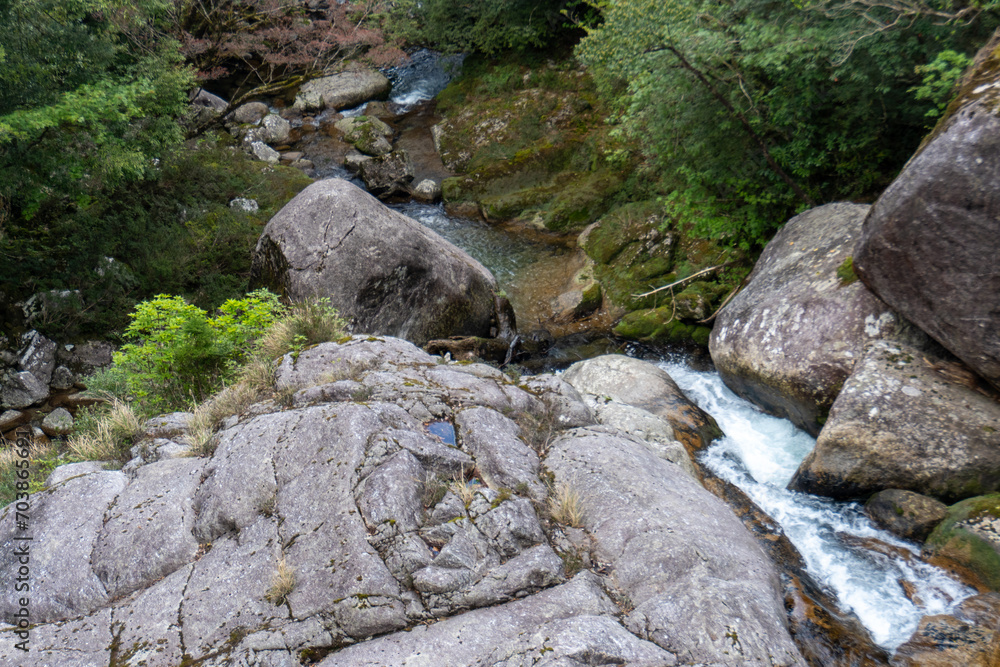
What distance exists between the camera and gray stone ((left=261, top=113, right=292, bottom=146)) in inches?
792

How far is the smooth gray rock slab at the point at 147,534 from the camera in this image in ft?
15.4

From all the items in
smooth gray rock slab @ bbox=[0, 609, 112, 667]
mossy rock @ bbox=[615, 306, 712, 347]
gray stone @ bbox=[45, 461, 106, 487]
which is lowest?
gray stone @ bbox=[45, 461, 106, 487]

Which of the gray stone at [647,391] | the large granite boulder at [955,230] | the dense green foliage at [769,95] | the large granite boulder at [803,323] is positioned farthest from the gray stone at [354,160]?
the large granite boulder at [955,230]

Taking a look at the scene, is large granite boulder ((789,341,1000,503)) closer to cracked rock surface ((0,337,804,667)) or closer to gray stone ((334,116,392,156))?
cracked rock surface ((0,337,804,667))

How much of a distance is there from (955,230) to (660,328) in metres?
5.67

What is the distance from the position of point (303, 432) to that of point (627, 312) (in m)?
8.43

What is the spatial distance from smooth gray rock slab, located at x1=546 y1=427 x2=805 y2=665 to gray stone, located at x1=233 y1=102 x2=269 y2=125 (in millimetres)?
19700

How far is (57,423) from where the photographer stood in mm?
10211

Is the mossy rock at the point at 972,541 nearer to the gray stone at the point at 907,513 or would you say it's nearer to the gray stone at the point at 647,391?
the gray stone at the point at 907,513

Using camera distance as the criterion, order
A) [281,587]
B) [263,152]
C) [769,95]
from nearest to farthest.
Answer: [281,587] → [769,95] → [263,152]

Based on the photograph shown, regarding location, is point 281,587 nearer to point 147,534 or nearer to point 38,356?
point 147,534

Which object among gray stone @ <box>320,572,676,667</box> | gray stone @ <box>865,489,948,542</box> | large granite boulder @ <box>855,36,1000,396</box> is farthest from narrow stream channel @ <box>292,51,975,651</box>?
gray stone @ <box>320,572,676,667</box>

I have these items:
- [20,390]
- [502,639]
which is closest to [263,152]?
[20,390]

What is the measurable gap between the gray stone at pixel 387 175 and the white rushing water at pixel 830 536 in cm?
1173
